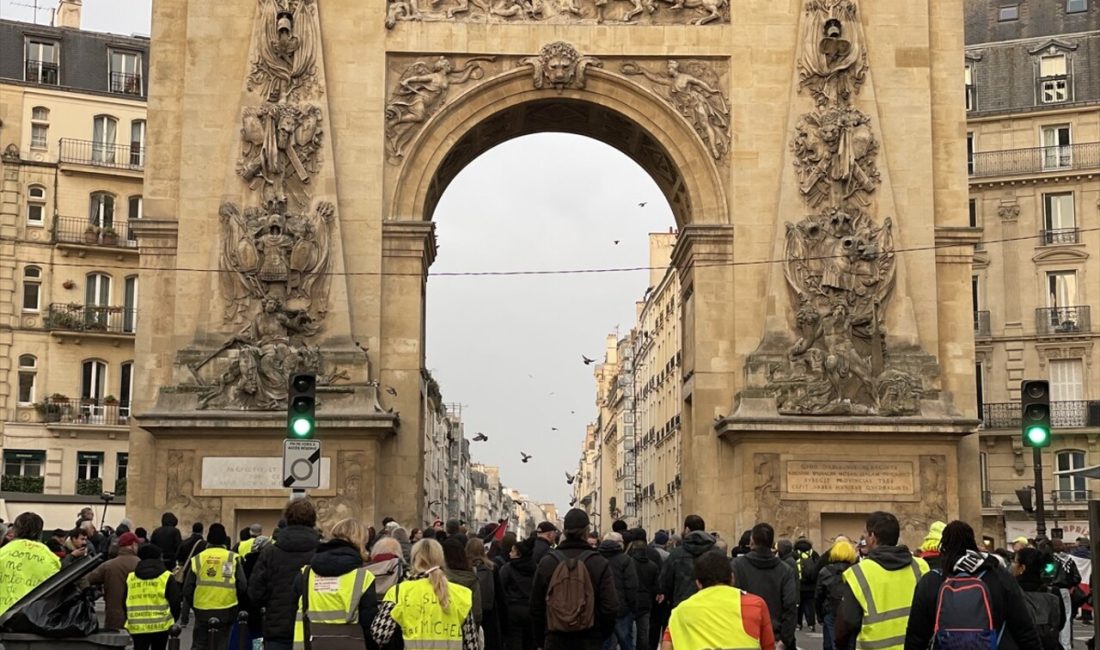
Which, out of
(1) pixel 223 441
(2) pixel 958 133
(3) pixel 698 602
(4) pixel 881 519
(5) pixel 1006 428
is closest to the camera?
(3) pixel 698 602

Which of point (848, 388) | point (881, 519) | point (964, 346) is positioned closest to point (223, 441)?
point (848, 388)

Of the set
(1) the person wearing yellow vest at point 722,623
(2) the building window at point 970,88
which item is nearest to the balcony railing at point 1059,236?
(2) the building window at point 970,88

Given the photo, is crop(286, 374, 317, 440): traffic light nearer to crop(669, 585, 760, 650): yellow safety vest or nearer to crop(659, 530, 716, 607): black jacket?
crop(659, 530, 716, 607): black jacket

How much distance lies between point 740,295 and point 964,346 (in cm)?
461

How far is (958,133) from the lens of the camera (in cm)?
3406

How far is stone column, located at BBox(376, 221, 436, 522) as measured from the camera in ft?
107

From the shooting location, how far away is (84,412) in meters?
49.4

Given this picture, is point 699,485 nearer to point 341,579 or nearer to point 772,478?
point 772,478

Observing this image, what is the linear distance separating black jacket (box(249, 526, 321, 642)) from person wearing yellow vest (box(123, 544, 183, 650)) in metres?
3.64

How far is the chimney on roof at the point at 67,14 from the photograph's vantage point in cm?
5509

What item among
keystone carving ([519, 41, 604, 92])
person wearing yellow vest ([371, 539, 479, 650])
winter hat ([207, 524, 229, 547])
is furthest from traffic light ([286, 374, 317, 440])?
keystone carving ([519, 41, 604, 92])

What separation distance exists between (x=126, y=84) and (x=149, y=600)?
125ft

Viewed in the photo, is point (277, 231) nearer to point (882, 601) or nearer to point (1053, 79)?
point (882, 601)

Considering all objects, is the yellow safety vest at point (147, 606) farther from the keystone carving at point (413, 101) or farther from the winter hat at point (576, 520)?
the keystone carving at point (413, 101)
